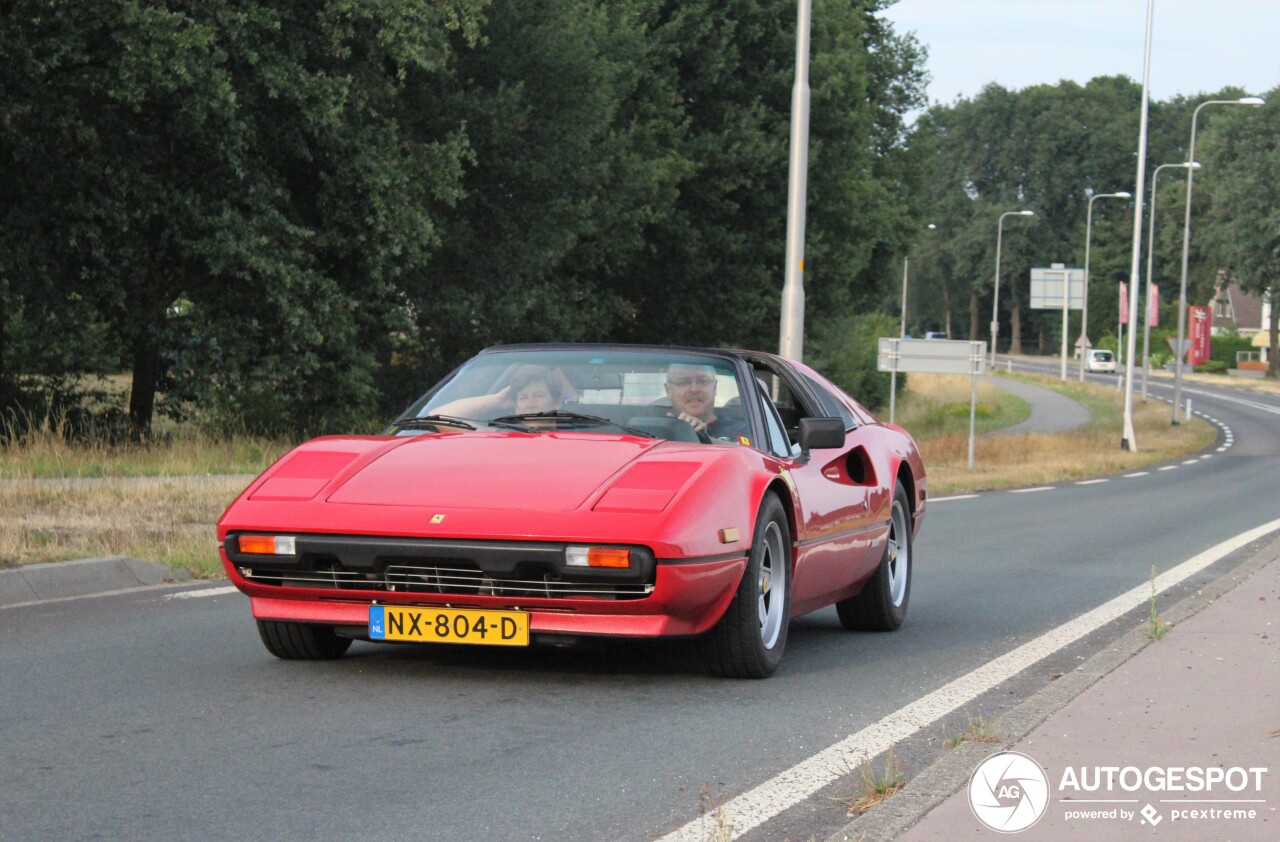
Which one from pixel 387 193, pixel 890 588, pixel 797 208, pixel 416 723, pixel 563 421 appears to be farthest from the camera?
pixel 387 193

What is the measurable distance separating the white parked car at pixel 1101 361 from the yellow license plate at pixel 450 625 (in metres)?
109

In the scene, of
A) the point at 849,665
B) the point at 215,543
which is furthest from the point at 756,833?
the point at 215,543

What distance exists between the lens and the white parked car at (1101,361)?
112938 mm

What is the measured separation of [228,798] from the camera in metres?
4.87

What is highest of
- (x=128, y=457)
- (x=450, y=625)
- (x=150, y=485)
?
(x=450, y=625)

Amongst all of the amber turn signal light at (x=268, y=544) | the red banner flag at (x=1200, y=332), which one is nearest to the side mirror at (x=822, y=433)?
the amber turn signal light at (x=268, y=544)

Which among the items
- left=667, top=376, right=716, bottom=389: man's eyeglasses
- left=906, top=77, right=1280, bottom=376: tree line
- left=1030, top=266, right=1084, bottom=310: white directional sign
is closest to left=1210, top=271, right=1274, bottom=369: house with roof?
left=906, top=77, right=1280, bottom=376: tree line

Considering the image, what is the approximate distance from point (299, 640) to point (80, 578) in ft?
10.3

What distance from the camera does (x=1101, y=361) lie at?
11544 centimetres

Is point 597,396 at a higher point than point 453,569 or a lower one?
higher

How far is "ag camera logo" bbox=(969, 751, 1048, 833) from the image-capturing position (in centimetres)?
463

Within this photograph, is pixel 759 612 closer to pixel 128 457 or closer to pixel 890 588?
pixel 890 588

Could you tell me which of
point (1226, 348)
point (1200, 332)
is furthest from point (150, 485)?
point (1226, 348)

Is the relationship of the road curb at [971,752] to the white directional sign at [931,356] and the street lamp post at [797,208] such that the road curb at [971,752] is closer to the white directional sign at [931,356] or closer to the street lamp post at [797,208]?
the street lamp post at [797,208]
